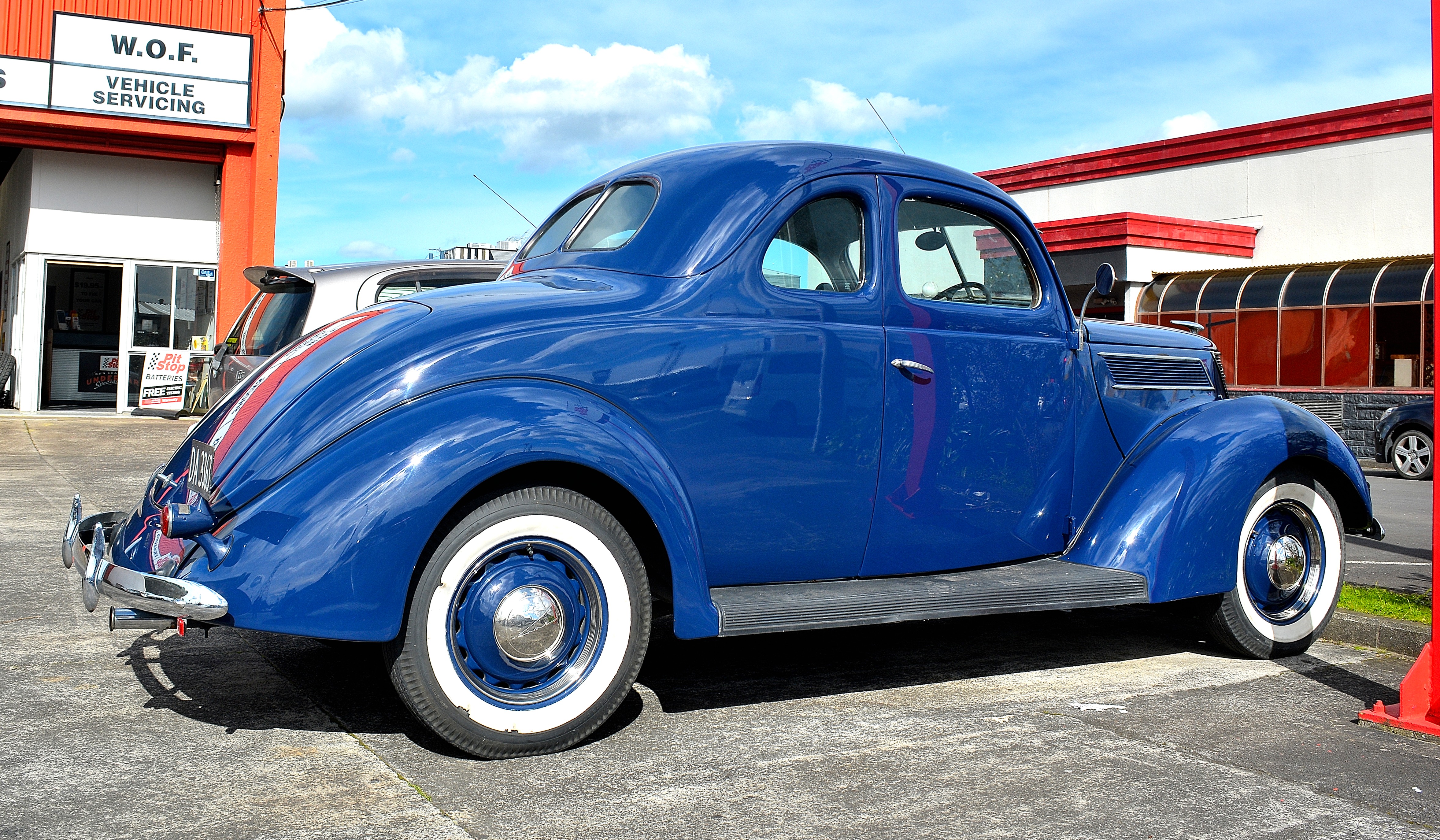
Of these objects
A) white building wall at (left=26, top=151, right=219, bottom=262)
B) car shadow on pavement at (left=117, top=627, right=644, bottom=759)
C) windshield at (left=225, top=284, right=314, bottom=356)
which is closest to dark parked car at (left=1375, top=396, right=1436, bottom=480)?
windshield at (left=225, top=284, right=314, bottom=356)

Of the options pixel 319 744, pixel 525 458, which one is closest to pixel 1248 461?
pixel 525 458

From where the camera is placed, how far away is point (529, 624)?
10.7 ft

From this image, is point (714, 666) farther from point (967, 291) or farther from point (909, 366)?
point (967, 291)

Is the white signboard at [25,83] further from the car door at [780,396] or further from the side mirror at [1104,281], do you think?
the side mirror at [1104,281]

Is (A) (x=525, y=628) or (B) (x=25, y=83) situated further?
(B) (x=25, y=83)

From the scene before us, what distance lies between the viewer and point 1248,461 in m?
4.62

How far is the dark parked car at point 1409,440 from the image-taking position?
1522cm

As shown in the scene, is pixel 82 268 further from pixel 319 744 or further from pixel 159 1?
pixel 319 744

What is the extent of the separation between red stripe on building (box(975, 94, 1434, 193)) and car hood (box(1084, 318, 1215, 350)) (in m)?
13.8

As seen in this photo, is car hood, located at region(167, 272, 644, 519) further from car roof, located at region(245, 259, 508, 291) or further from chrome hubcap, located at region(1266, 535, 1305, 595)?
car roof, located at region(245, 259, 508, 291)

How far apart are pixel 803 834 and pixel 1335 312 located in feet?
61.9

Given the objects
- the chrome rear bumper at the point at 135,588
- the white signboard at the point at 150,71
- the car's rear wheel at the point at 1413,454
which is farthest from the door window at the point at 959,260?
the white signboard at the point at 150,71

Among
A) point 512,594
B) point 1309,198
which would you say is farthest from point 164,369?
point 1309,198

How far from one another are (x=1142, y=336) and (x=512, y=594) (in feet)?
10.1
